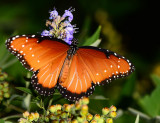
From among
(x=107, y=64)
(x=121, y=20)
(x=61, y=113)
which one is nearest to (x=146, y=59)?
(x=121, y=20)

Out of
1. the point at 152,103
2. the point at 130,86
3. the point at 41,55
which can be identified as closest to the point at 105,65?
the point at 41,55

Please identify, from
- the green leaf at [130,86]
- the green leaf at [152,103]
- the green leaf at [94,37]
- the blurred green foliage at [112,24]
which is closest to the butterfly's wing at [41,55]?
the green leaf at [94,37]

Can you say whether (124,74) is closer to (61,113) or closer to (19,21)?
(61,113)

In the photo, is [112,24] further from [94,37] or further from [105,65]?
[105,65]

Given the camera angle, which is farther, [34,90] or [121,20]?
[121,20]

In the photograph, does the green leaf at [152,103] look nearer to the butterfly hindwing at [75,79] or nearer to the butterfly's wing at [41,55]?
the butterfly hindwing at [75,79]

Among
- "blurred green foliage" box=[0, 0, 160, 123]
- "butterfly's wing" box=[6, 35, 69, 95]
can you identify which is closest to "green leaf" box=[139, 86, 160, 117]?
"blurred green foliage" box=[0, 0, 160, 123]

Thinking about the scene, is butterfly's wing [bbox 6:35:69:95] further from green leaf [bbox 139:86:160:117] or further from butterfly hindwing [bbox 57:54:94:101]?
green leaf [bbox 139:86:160:117]
